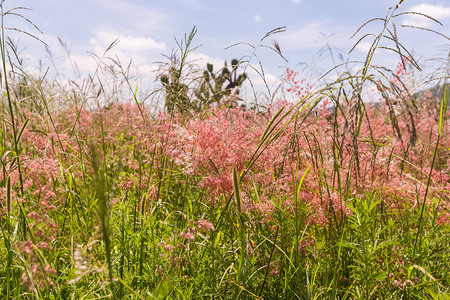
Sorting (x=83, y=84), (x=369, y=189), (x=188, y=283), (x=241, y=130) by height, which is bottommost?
(x=188, y=283)

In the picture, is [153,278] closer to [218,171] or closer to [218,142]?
[218,171]

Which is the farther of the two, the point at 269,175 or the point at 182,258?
the point at 269,175

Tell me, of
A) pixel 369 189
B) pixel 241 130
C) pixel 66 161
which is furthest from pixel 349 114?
pixel 66 161

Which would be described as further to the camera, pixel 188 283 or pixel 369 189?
pixel 369 189

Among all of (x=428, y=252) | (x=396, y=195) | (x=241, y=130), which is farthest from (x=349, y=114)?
(x=396, y=195)

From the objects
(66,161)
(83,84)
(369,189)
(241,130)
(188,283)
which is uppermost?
(83,84)

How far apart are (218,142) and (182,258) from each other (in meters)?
0.65

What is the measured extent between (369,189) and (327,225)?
36 cm

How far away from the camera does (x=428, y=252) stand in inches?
83.9

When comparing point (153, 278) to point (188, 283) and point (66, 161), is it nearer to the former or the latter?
point (188, 283)

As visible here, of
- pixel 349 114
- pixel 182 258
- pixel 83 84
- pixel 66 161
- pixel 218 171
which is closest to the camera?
pixel 349 114

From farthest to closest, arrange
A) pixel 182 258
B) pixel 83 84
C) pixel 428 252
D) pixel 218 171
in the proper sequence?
pixel 83 84 < pixel 428 252 < pixel 218 171 < pixel 182 258

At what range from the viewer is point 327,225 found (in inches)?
90.4

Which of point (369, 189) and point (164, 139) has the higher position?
point (164, 139)
